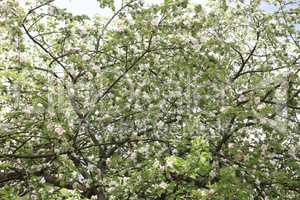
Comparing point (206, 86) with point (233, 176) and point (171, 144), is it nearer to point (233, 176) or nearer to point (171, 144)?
point (171, 144)

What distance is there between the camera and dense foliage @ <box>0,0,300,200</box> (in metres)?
7.32

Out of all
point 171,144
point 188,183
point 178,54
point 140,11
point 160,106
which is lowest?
point 188,183

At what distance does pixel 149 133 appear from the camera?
26.9ft

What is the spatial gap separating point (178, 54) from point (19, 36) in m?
2.41

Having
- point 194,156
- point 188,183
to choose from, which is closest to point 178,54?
point 188,183

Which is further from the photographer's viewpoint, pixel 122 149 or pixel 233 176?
pixel 122 149

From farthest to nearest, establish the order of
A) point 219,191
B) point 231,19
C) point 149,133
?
point 231,19 → point 149,133 → point 219,191

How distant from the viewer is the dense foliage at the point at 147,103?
7320mm

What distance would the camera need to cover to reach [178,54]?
8.26m

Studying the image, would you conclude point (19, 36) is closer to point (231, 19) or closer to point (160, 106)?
point (160, 106)

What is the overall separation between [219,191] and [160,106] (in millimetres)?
1969

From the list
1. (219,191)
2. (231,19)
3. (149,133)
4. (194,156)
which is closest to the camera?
(194,156)

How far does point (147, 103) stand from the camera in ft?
27.3

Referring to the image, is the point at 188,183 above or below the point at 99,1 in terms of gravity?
below
